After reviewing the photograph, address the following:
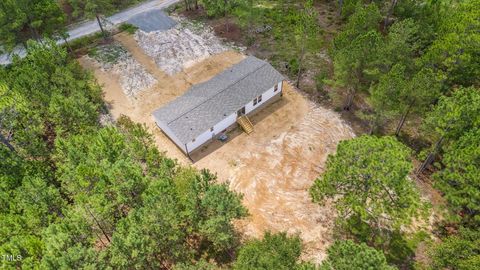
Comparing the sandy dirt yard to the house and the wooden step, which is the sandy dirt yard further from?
the house

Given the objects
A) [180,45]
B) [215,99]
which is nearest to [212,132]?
[215,99]

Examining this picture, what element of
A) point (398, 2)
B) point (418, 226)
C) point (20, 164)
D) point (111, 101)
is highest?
point (398, 2)

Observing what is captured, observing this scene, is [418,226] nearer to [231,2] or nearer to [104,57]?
[231,2]

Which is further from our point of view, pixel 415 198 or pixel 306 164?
pixel 306 164

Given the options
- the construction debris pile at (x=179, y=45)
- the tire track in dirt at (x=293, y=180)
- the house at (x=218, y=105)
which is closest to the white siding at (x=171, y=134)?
the house at (x=218, y=105)

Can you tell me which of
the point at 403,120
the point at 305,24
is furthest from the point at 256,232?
the point at 305,24

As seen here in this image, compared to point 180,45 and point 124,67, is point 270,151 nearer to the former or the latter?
point 180,45
